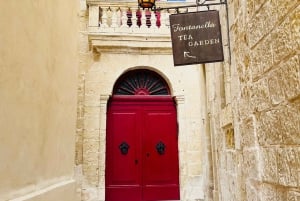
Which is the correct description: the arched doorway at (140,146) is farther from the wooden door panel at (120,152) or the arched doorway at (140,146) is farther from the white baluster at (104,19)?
the white baluster at (104,19)

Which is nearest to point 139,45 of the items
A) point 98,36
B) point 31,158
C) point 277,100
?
point 98,36

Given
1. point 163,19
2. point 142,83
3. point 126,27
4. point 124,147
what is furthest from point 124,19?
point 124,147

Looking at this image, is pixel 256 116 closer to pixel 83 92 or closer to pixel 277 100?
pixel 277 100

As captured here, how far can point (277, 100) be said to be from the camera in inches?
67.2

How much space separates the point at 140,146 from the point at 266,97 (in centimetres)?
505

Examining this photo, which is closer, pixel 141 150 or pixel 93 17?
pixel 141 150

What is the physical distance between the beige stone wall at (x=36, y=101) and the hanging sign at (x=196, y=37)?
1274mm

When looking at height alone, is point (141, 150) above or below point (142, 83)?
below

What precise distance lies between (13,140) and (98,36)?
16.2 ft

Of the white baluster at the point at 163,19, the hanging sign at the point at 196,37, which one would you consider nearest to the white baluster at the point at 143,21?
the white baluster at the point at 163,19

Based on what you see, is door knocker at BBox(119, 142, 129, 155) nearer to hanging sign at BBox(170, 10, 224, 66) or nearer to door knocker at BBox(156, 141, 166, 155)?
door knocker at BBox(156, 141, 166, 155)

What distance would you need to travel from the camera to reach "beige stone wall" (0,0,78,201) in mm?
1983

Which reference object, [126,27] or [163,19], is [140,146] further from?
[163,19]

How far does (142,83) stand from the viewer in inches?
281
